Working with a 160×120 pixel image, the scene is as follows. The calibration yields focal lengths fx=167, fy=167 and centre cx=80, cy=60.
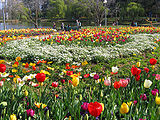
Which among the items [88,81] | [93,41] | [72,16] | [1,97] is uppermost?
[72,16]

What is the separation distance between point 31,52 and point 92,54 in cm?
205

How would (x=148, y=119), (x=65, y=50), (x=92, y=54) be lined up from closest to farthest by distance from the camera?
1. (x=148, y=119)
2. (x=92, y=54)
3. (x=65, y=50)

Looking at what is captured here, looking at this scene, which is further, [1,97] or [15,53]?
[15,53]

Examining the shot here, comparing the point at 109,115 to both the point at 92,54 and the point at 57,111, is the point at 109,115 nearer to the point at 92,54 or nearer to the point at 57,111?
the point at 57,111

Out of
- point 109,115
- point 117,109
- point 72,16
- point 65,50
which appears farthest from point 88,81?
point 72,16

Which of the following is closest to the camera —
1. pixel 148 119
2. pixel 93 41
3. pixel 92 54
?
pixel 148 119

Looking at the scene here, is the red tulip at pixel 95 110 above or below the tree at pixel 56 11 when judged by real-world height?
below

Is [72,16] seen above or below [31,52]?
above

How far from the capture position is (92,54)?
5.59 metres

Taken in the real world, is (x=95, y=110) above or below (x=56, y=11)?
below

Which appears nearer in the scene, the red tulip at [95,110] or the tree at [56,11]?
the red tulip at [95,110]

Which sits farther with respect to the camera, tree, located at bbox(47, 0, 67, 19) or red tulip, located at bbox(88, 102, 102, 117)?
tree, located at bbox(47, 0, 67, 19)

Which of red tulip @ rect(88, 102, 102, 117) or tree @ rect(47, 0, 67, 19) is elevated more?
tree @ rect(47, 0, 67, 19)

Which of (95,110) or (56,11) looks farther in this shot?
(56,11)
